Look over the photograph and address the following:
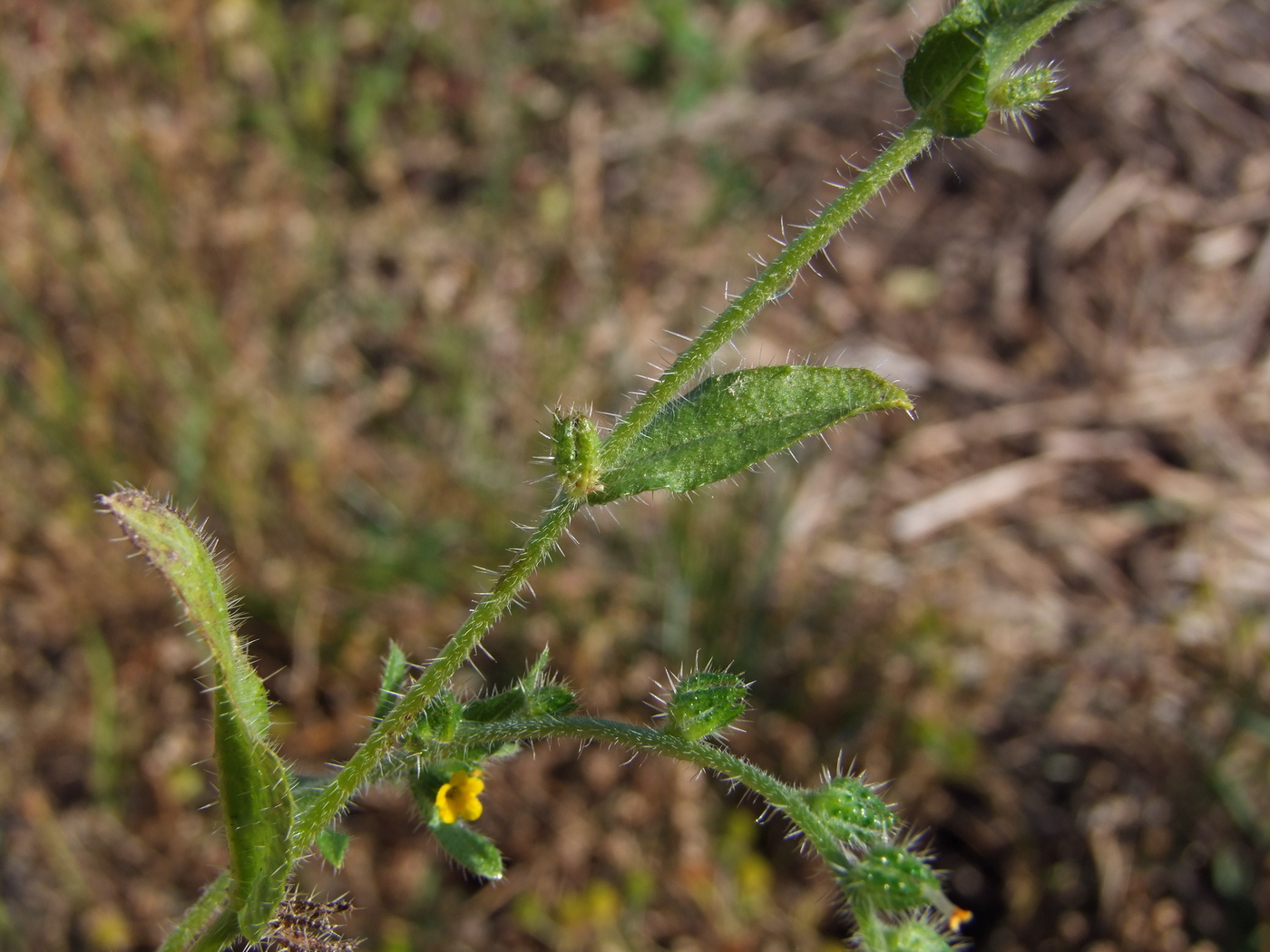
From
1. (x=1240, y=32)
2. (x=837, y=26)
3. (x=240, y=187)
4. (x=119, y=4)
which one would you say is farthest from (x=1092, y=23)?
(x=119, y=4)

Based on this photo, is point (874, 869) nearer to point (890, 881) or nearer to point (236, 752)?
point (890, 881)

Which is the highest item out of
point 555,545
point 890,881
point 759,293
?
point 759,293

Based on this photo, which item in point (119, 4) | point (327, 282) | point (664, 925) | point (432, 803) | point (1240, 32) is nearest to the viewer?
point (432, 803)

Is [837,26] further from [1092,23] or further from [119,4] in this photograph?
[119,4]

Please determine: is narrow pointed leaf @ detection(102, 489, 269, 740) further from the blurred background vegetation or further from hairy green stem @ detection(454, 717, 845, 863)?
the blurred background vegetation

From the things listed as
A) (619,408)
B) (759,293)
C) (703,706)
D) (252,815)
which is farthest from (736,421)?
(619,408)

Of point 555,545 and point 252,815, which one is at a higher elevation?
point 555,545

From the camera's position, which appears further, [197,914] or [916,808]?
[916,808]
